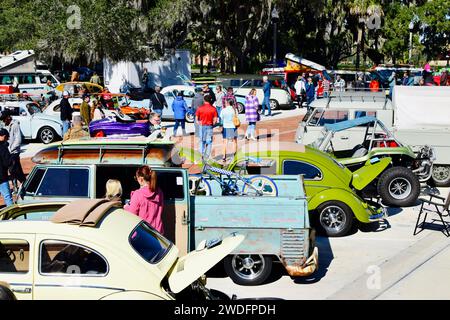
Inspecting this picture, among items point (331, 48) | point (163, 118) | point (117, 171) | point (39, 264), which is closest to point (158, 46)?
point (163, 118)

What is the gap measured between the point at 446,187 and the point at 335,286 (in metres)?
7.52

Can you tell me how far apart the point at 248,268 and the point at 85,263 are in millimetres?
3347

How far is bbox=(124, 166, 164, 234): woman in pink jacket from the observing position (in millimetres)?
8344

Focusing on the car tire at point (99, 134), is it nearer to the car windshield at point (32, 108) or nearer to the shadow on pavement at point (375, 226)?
the car windshield at point (32, 108)

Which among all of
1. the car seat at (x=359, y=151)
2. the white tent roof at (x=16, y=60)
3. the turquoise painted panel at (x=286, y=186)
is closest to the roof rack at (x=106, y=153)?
the turquoise painted panel at (x=286, y=186)

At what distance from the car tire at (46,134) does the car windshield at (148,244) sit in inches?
576

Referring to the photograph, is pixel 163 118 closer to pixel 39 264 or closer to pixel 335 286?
pixel 335 286

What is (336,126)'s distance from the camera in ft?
47.7

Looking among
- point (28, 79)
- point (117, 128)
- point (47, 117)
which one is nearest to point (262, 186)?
point (117, 128)

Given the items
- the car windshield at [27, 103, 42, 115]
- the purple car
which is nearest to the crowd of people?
the purple car

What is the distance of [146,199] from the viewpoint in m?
8.37

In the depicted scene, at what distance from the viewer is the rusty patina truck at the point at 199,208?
8844 mm

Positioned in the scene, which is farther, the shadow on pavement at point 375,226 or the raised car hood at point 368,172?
the raised car hood at point 368,172
